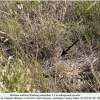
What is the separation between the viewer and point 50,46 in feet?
7.04

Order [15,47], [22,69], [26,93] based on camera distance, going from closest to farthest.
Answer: [26,93]
[22,69]
[15,47]

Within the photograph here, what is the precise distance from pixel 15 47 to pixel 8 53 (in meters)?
0.07

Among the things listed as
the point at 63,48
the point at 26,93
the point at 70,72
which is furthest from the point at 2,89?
the point at 63,48

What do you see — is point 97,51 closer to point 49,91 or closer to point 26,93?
point 49,91

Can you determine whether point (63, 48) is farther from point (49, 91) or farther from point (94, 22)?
point (49, 91)

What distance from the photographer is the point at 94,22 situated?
2188mm

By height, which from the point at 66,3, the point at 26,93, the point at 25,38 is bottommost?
Answer: the point at 26,93

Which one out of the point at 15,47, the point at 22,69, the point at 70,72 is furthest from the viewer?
the point at 15,47

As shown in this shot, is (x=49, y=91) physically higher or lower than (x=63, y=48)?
lower

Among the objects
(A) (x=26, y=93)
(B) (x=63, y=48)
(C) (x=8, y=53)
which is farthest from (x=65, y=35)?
(A) (x=26, y=93)

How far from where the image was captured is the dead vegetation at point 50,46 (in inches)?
74.3

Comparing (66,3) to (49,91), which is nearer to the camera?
(49,91)

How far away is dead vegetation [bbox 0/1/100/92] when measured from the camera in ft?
6.19

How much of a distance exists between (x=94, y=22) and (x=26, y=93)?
0.78 m
